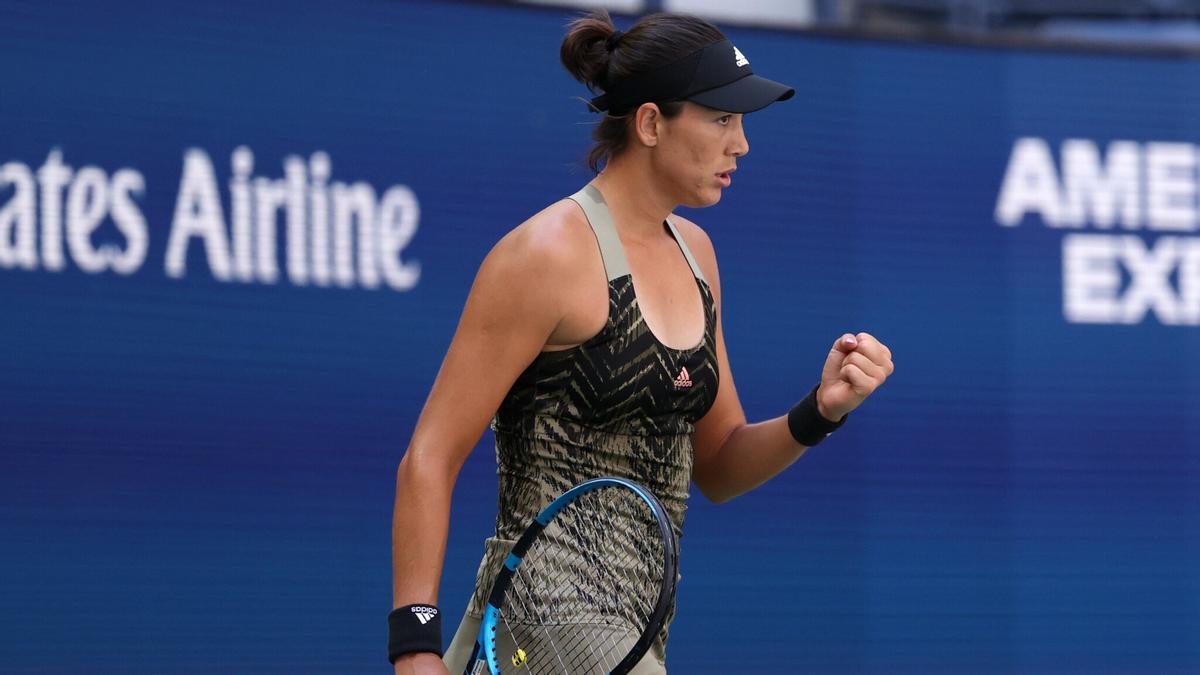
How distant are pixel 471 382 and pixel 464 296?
115 inches

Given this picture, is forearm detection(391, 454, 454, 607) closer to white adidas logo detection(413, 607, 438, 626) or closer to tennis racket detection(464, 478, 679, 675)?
white adidas logo detection(413, 607, 438, 626)

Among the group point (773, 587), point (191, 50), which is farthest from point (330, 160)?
point (773, 587)

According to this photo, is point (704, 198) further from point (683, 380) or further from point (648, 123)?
point (683, 380)

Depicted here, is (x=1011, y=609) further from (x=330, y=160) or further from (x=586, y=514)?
(x=586, y=514)

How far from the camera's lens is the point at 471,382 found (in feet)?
8.53

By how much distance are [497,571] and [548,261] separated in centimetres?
50

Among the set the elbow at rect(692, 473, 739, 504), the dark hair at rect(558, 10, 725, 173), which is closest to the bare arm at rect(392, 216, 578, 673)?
→ the dark hair at rect(558, 10, 725, 173)

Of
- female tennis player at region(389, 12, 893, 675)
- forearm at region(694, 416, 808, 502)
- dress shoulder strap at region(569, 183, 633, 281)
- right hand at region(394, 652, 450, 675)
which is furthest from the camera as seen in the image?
forearm at region(694, 416, 808, 502)

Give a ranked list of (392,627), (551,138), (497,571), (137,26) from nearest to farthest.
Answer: (392,627), (497,571), (137,26), (551,138)

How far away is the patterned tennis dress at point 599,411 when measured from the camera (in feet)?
8.77

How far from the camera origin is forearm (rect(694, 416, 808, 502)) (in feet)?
9.71

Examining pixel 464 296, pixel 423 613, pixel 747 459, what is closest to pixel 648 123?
pixel 747 459

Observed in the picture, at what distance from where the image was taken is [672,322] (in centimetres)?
278

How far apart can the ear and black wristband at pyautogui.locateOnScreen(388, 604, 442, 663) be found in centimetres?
83
